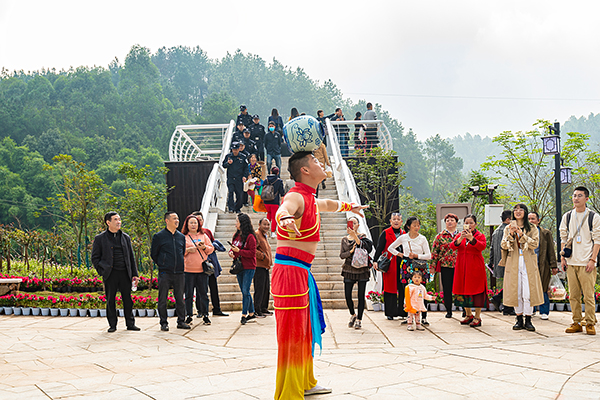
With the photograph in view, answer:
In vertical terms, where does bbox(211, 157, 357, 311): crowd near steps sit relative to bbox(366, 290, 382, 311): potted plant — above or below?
above

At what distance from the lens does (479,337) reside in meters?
6.25

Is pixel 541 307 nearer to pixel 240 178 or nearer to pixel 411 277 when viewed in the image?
pixel 411 277

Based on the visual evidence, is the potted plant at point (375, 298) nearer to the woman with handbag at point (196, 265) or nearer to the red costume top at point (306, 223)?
the woman with handbag at point (196, 265)

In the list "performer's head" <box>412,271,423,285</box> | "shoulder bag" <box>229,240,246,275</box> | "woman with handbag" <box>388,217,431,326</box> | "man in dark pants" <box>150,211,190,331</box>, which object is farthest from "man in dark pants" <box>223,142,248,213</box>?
"performer's head" <box>412,271,423,285</box>

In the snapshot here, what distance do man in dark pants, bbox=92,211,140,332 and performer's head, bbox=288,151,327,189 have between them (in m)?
4.02

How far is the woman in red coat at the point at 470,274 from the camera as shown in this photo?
274 inches

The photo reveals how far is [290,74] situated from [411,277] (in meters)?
89.2

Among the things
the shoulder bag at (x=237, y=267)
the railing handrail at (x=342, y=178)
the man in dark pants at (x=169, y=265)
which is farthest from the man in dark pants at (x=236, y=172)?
the man in dark pants at (x=169, y=265)

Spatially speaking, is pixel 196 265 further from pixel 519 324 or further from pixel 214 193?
pixel 214 193

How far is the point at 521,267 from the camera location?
6898 mm

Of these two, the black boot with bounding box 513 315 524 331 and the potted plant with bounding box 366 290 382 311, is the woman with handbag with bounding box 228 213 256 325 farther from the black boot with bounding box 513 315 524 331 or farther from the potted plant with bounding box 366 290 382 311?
the black boot with bounding box 513 315 524 331

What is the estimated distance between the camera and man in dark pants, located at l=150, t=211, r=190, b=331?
7.04 metres

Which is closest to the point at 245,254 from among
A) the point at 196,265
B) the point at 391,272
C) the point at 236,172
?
the point at 196,265

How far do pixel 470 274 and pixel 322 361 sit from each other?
2.99m
